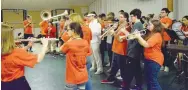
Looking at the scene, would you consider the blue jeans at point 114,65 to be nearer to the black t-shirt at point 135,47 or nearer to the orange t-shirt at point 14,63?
the black t-shirt at point 135,47

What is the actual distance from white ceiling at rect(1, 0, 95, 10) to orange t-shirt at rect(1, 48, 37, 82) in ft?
49.4

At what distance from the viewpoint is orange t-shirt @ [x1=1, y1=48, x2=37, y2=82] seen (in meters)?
3.21

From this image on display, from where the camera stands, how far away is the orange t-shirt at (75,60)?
424 cm

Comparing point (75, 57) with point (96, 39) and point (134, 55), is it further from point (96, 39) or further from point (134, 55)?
point (96, 39)

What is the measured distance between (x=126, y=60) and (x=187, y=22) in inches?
126

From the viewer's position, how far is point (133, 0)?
14.3m

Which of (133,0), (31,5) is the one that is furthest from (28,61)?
(31,5)

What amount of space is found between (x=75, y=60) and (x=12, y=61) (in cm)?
123

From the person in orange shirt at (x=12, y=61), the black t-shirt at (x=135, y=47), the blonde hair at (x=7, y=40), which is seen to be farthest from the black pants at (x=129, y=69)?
the blonde hair at (x=7, y=40)

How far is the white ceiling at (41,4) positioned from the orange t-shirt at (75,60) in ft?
46.7

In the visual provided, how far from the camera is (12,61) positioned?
321 cm

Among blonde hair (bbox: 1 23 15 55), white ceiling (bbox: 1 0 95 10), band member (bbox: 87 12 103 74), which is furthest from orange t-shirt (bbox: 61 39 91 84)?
white ceiling (bbox: 1 0 95 10)

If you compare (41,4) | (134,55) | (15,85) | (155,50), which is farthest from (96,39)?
(41,4)

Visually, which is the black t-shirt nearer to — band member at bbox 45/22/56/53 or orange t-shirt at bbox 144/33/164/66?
orange t-shirt at bbox 144/33/164/66
